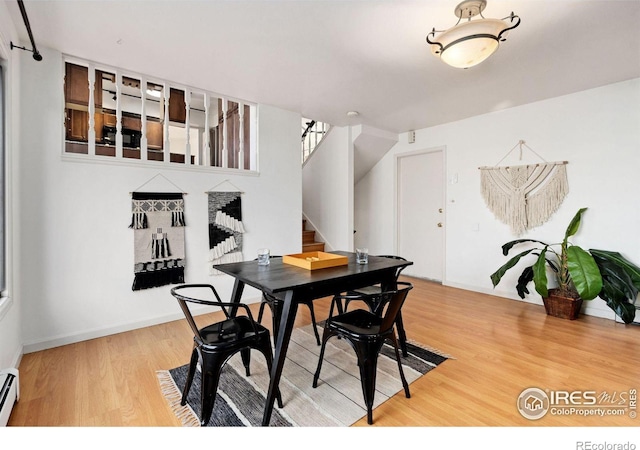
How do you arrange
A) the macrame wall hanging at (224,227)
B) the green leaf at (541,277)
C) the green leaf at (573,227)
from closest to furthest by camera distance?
the green leaf at (541,277) → the green leaf at (573,227) → the macrame wall hanging at (224,227)

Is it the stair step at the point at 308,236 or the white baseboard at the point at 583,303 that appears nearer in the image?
the white baseboard at the point at 583,303

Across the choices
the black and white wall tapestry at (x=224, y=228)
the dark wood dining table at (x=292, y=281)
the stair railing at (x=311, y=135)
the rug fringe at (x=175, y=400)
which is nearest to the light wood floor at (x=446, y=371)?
the rug fringe at (x=175, y=400)

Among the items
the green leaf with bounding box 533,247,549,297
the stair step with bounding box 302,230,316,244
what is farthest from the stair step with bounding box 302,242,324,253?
the green leaf with bounding box 533,247,549,297

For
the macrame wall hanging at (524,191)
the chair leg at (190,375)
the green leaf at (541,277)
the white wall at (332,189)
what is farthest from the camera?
the white wall at (332,189)

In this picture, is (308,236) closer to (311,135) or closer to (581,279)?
(311,135)

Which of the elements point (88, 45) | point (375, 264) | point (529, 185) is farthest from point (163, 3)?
point (529, 185)

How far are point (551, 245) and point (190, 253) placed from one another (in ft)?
14.2

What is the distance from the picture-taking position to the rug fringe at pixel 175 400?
5.55ft

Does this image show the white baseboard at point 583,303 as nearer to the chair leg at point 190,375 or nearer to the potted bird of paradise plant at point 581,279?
the potted bird of paradise plant at point 581,279

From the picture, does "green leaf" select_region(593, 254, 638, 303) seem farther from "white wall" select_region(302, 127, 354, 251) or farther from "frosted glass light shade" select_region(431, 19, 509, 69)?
"white wall" select_region(302, 127, 354, 251)

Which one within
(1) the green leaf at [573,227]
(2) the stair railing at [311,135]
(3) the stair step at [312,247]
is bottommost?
(3) the stair step at [312,247]

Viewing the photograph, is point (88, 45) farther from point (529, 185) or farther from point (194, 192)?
point (529, 185)

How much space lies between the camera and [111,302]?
2.91 meters

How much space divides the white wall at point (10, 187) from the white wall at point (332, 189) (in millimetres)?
3808
